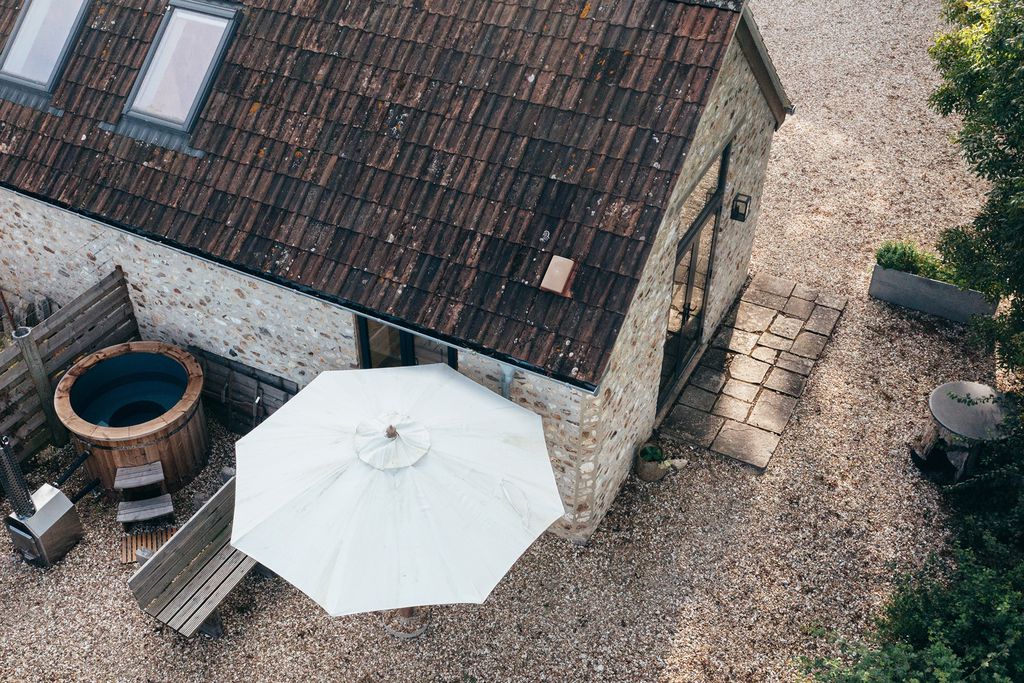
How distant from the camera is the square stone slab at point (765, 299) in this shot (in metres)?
14.2

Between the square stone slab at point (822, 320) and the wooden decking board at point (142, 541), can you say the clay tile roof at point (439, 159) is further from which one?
the square stone slab at point (822, 320)

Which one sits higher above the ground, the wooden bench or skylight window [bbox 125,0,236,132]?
skylight window [bbox 125,0,236,132]

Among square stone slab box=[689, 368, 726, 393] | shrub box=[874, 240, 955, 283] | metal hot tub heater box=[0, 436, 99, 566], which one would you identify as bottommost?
metal hot tub heater box=[0, 436, 99, 566]

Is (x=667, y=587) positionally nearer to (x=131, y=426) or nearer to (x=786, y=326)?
(x=786, y=326)

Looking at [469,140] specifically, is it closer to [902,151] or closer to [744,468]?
[744,468]

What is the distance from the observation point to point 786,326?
13.8 meters

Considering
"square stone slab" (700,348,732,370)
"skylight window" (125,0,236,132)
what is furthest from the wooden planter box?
"skylight window" (125,0,236,132)

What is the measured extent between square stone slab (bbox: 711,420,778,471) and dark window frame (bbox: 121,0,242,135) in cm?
753

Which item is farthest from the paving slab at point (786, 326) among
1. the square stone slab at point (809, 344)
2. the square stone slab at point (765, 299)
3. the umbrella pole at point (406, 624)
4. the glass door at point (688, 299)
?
the umbrella pole at point (406, 624)

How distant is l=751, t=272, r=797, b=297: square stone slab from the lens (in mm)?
14500

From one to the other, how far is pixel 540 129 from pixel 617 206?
117 cm

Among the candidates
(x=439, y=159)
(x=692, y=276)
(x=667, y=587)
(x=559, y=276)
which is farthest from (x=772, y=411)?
(x=439, y=159)

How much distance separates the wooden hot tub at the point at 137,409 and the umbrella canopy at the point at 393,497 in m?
2.48

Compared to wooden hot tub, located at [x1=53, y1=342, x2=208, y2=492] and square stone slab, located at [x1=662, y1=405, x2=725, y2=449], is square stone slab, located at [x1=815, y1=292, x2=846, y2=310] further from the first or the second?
wooden hot tub, located at [x1=53, y1=342, x2=208, y2=492]
